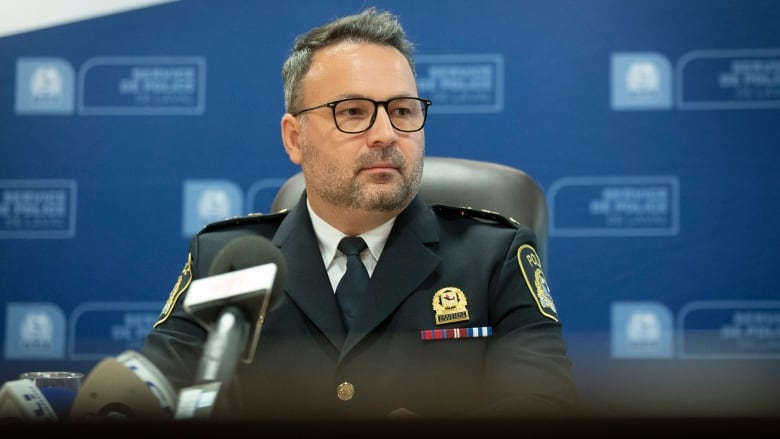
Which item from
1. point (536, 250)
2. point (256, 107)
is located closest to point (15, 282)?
point (256, 107)

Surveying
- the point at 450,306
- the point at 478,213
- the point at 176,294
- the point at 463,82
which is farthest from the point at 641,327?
the point at 176,294

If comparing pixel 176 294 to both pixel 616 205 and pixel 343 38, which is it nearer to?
pixel 343 38

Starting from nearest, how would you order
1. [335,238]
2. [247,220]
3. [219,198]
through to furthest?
[335,238]
[247,220]
[219,198]

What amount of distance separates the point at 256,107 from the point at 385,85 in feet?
4.81

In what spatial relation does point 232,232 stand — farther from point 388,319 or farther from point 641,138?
point 641,138

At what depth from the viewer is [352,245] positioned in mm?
1716

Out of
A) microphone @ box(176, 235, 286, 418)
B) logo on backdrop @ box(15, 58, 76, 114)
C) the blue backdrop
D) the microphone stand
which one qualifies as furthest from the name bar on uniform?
logo on backdrop @ box(15, 58, 76, 114)

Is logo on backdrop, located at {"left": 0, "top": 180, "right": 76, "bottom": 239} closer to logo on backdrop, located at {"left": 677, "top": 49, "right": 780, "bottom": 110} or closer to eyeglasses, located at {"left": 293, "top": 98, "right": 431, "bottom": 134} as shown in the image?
eyeglasses, located at {"left": 293, "top": 98, "right": 431, "bottom": 134}

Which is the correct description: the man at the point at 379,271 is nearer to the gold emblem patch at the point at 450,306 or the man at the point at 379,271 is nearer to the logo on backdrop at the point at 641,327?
the gold emblem patch at the point at 450,306

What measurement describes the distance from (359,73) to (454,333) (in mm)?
554

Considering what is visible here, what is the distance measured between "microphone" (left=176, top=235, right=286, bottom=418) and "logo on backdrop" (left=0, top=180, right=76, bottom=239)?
2.45 m

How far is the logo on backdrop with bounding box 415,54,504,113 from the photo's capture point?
3.03m

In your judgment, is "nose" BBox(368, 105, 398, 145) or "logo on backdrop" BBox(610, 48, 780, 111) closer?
"nose" BBox(368, 105, 398, 145)

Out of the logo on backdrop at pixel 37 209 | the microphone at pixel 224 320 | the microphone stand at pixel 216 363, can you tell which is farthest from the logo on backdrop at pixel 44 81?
the microphone stand at pixel 216 363
